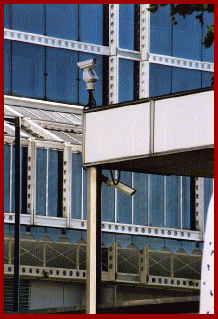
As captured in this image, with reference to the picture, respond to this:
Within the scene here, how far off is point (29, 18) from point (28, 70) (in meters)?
1.50

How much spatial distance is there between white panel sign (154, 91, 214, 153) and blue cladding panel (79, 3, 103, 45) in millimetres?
21971

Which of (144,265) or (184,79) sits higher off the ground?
(184,79)

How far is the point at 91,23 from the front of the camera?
151 feet

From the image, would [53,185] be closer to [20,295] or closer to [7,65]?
[20,295]

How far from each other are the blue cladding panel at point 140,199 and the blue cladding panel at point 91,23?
14.9ft

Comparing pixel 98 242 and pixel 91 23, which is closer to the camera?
pixel 98 242

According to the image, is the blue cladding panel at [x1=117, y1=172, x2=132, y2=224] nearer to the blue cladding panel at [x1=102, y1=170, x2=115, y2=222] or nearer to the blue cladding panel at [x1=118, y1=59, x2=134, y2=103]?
the blue cladding panel at [x1=102, y1=170, x2=115, y2=222]

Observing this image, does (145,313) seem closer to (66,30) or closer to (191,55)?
(66,30)

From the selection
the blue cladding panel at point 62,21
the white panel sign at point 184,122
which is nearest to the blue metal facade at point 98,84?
the blue cladding panel at point 62,21

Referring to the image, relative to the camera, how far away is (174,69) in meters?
47.9

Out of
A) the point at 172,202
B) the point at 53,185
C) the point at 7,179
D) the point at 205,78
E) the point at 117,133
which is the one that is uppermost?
the point at 205,78

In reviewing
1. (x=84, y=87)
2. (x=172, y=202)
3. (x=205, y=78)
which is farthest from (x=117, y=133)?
(x=205, y=78)

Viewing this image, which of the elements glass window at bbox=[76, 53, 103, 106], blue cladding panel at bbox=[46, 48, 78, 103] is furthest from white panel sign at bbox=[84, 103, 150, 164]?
glass window at bbox=[76, 53, 103, 106]

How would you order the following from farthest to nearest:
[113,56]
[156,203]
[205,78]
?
[205,78] → [113,56] → [156,203]
